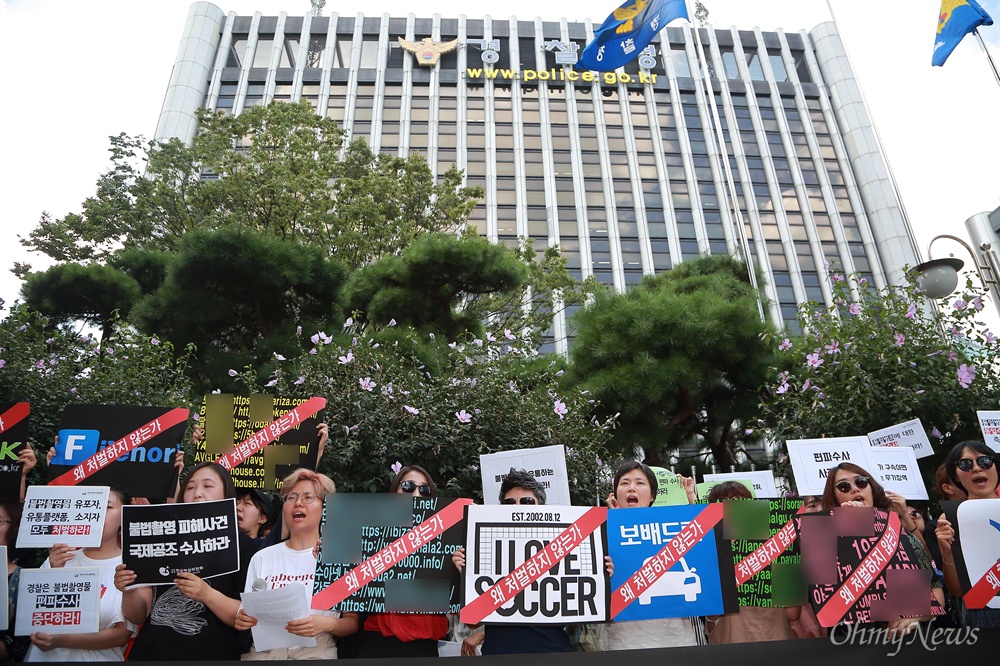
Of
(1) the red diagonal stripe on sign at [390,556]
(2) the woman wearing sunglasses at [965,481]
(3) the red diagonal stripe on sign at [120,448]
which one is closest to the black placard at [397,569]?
(1) the red diagonal stripe on sign at [390,556]

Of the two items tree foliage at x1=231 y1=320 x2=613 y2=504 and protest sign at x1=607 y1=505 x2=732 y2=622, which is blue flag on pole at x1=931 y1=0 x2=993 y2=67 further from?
protest sign at x1=607 y1=505 x2=732 y2=622

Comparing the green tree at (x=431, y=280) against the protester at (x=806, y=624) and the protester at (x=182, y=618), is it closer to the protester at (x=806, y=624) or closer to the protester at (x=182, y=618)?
the protester at (x=182, y=618)

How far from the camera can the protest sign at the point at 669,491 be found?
225 inches

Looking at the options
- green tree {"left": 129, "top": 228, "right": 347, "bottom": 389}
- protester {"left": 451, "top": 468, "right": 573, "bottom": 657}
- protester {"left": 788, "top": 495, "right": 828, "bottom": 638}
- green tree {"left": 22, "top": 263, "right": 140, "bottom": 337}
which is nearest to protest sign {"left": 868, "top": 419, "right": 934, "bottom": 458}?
protester {"left": 788, "top": 495, "right": 828, "bottom": 638}

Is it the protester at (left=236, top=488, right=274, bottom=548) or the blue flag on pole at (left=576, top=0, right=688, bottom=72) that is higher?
the blue flag on pole at (left=576, top=0, right=688, bottom=72)

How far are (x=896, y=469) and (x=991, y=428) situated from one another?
753mm

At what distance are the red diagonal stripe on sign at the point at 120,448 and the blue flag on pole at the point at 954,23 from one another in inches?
510

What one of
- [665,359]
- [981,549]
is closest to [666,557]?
[981,549]

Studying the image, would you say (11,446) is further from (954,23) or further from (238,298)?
(954,23)

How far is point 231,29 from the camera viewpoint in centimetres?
4397

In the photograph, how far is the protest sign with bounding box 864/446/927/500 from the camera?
212 inches

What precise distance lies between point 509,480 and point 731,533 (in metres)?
1.24

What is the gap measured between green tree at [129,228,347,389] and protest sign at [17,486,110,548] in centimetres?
587

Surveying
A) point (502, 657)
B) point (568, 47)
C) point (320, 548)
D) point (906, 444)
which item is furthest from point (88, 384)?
point (568, 47)
